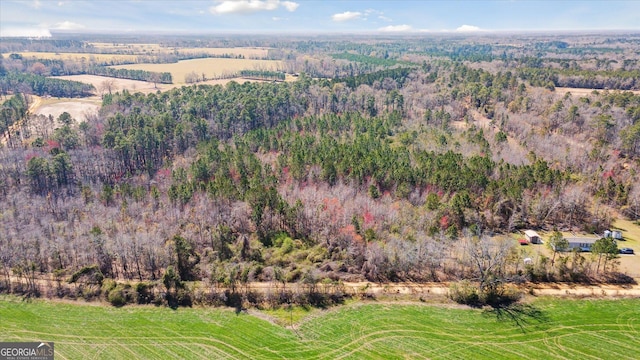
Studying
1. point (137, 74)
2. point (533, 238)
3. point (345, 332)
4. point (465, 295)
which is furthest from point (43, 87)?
point (533, 238)

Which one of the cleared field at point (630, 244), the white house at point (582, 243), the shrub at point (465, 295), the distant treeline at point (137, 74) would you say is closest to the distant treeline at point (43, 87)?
the distant treeline at point (137, 74)

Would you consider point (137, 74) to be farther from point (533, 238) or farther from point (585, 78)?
point (585, 78)

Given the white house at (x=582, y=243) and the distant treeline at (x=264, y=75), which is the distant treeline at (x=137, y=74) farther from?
the white house at (x=582, y=243)

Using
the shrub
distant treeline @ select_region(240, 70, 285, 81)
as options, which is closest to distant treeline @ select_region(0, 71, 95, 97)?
distant treeline @ select_region(240, 70, 285, 81)

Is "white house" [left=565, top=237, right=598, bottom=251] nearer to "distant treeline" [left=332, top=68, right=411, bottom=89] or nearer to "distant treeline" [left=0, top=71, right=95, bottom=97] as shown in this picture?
"distant treeline" [left=332, top=68, right=411, bottom=89]

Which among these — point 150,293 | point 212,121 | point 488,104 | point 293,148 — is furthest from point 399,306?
point 488,104

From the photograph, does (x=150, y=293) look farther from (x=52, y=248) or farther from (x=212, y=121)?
(x=212, y=121)
